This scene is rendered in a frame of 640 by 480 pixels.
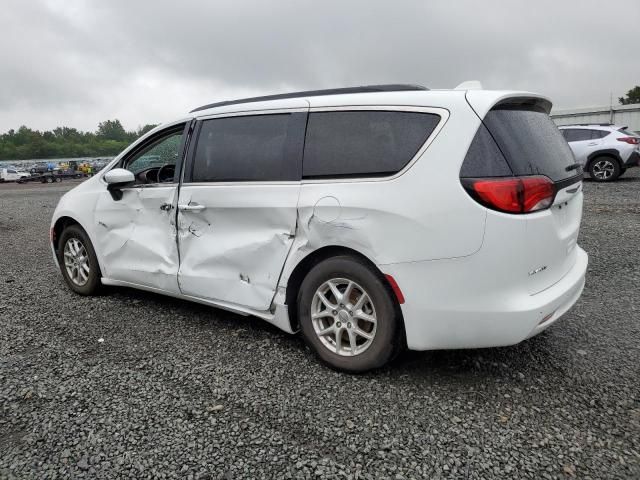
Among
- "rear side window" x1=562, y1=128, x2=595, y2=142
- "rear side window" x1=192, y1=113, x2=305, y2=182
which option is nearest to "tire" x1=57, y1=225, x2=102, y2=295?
"rear side window" x1=192, y1=113, x2=305, y2=182

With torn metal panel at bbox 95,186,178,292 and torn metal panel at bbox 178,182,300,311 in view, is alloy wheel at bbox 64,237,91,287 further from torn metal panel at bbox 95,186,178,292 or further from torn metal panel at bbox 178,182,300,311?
torn metal panel at bbox 178,182,300,311

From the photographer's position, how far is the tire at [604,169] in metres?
14.1

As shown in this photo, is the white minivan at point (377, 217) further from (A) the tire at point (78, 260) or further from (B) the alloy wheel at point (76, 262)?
(B) the alloy wheel at point (76, 262)

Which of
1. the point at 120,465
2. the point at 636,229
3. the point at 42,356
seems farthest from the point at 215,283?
the point at 636,229

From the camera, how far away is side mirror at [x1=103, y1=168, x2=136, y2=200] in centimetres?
411

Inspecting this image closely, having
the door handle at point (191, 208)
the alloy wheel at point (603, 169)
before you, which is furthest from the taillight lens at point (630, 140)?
the door handle at point (191, 208)

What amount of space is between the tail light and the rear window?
76 millimetres

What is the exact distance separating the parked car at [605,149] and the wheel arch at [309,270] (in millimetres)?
12967

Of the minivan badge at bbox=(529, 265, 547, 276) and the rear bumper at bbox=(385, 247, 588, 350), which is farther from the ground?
the minivan badge at bbox=(529, 265, 547, 276)

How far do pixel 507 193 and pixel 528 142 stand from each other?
0.45 metres

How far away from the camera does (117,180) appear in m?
4.09

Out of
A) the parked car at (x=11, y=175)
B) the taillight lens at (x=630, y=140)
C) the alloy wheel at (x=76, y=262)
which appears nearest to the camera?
the alloy wheel at (x=76, y=262)

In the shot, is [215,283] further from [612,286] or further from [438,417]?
[612,286]

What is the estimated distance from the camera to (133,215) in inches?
164
